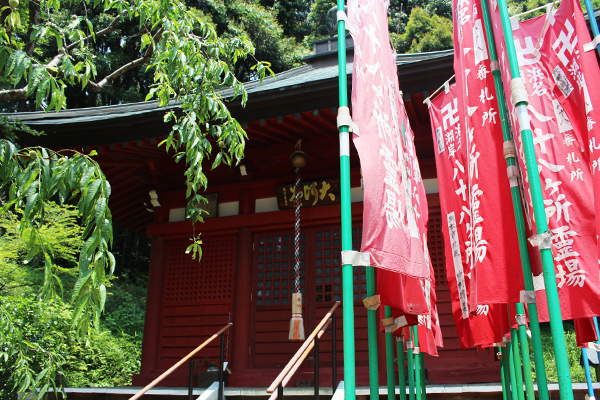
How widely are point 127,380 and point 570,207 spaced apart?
463 inches

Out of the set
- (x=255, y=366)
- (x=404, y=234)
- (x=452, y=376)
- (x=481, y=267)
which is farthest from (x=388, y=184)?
(x=255, y=366)

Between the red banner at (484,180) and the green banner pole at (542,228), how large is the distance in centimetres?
45

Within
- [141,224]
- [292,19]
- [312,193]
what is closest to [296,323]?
[312,193]

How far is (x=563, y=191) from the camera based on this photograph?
249 cm

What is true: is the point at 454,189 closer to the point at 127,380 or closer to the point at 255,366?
the point at 255,366

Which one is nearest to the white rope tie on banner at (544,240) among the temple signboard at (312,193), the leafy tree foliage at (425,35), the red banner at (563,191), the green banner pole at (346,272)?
the red banner at (563,191)

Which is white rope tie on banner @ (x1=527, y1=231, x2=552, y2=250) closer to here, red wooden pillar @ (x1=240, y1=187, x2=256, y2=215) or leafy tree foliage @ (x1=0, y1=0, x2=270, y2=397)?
leafy tree foliage @ (x1=0, y1=0, x2=270, y2=397)

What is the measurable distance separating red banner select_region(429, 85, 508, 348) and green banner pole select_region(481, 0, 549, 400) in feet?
2.44

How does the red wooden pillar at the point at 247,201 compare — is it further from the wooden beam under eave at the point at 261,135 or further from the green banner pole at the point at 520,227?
the green banner pole at the point at 520,227

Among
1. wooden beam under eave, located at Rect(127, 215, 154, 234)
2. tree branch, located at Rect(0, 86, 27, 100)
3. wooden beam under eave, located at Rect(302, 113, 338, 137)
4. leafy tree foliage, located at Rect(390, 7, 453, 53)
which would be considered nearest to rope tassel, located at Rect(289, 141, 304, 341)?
wooden beam under eave, located at Rect(302, 113, 338, 137)

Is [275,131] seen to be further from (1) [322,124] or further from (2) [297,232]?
(2) [297,232]

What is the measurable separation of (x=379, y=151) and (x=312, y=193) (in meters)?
4.56

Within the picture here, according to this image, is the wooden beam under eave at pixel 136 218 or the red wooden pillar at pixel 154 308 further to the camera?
the wooden beam under eave at pixel 136 218

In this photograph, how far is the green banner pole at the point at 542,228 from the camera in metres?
1.88
